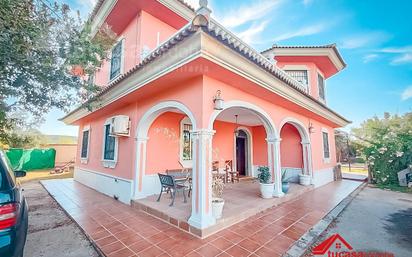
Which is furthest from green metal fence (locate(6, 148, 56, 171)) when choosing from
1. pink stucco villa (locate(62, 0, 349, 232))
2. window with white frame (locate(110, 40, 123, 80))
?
window with white frame (locate(110, 40, 123, 80))

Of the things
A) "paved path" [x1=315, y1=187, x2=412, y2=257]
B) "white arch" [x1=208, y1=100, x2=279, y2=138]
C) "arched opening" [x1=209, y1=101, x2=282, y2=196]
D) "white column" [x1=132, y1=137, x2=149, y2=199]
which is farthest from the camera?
"arched opening" [x1=209, y1=101, x2=282, y2=196]

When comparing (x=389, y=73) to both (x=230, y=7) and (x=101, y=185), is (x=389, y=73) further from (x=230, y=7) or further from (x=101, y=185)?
(x=101, y=185)

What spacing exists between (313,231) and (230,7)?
24.4 feet

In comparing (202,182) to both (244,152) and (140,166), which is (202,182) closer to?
(140,166)

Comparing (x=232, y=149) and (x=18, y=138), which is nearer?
(x=18, y=138)

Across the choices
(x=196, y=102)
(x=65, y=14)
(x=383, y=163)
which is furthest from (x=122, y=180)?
(x=383, y=163)

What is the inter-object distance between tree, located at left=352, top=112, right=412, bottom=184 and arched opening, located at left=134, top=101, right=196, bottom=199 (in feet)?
36.2

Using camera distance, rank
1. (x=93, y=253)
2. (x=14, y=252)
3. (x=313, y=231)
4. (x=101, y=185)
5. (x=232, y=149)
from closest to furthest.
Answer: (x=14, y=252)
(x=93, y=253)
(x=313, y=231)
(x=101, y=185)
(x=232, y=149)

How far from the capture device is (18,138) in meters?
5.08

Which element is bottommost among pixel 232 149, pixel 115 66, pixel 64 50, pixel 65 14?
pixel 232 149

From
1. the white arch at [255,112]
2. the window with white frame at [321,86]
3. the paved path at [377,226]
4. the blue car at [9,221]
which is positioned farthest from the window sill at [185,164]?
the window with white frame at [321,86]

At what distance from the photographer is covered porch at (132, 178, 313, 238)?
405 cm

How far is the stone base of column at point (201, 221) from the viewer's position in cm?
376

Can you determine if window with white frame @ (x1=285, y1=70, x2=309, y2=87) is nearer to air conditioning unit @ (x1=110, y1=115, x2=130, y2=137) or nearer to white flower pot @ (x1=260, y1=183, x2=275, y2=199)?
white flower pot @ (x1=260, y1=183, x2=275, y2=199)
